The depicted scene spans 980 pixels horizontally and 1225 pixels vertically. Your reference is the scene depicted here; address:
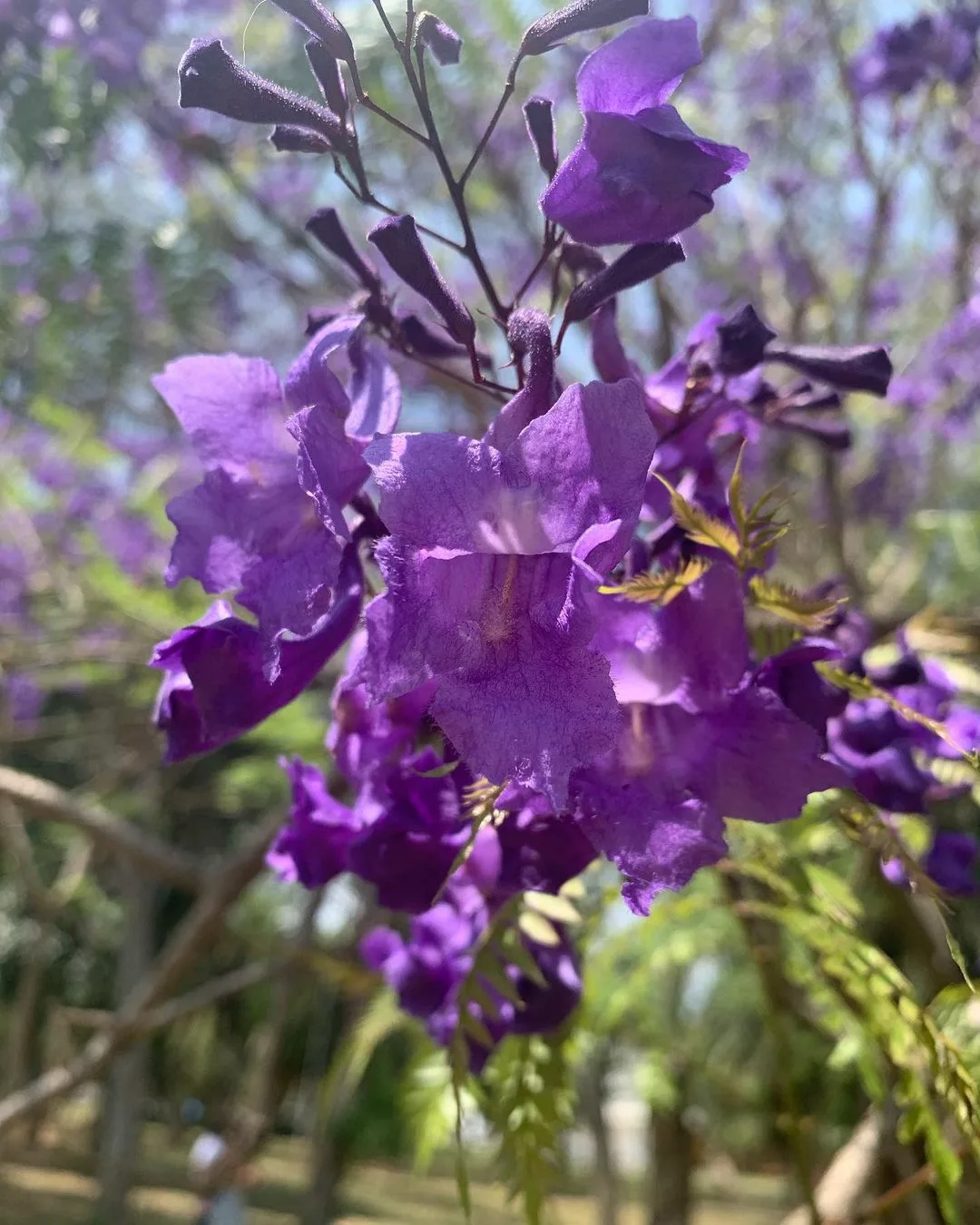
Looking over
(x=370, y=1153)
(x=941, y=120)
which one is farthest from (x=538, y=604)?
(x=370, y=1153)

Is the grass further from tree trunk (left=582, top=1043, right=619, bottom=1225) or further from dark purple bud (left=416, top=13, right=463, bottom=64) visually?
dark purple bud (left=416, top=13, right=463, bottom=64)

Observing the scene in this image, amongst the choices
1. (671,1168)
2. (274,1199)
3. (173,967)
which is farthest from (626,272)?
(274,1199)

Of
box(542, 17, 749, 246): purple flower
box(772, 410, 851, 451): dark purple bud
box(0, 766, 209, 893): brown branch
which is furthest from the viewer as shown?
box(0, 766, 209, 893): brown branch

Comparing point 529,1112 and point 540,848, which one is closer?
point 540,848

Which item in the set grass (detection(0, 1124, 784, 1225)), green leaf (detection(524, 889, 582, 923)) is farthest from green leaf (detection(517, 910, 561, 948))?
grass (detection(0, 1124, 784, 1225))

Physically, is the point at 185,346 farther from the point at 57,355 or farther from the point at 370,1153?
the point at 370,1153

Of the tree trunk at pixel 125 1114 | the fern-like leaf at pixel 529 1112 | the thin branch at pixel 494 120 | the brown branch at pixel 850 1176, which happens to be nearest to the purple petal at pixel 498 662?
the thin branch at pixel 494 120

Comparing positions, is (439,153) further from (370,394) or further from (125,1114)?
(125,1114)
